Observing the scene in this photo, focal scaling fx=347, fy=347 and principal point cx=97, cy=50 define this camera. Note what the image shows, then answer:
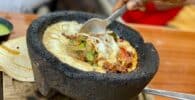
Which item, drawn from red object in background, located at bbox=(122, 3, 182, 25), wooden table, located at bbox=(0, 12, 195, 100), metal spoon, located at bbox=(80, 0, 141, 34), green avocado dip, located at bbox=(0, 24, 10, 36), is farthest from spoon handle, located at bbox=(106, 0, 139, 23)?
red object in background, located at bbox=(122, 3, 182, 25)

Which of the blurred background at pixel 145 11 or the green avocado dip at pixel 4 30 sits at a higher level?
the green avocado dip at pixel 4 30

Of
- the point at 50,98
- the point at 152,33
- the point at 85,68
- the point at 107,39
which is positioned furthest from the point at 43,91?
the point at 152,33

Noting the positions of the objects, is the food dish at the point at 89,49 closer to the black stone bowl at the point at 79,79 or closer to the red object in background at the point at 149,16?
the black stone bowl at the point at 79,79

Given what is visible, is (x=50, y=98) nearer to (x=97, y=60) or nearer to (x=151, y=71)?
(x=97, y=60)

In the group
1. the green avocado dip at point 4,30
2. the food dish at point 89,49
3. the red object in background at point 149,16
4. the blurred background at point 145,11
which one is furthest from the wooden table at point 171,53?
the red object in background at point 149,16

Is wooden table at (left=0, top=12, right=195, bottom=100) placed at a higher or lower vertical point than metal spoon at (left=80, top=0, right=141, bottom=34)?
lower

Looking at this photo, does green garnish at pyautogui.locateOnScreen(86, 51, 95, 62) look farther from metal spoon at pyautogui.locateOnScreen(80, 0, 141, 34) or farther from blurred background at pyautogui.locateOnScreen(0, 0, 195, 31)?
blurred background at pyautogui.locateOnScreen(0, 0, 195, 31)
